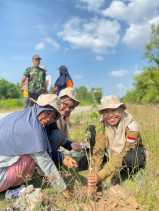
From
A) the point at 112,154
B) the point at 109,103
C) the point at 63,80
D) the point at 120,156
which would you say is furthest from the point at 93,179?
the point at 63,80

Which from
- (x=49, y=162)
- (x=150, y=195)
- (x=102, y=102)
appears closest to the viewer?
(x=150, y=195)

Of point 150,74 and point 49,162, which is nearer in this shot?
point 49,162

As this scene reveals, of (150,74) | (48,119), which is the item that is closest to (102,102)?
(48,119)

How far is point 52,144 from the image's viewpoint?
4020 millimetres

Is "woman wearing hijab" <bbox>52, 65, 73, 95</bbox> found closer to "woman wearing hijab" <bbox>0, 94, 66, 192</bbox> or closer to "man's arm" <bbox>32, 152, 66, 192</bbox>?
"woman wearing hijab" <bbox>0, 94, 66, 192</bbox>

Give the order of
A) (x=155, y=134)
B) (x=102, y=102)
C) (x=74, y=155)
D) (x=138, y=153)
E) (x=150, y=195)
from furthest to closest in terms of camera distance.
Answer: (x=155, y=134) → (x=74, y=155) → (x=138, y=153) → (x=102, y=102) → (x=150, y=195)

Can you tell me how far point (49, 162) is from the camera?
3.34 m

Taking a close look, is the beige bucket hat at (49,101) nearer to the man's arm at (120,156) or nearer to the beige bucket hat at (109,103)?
the beige bucket hat at (109,103)

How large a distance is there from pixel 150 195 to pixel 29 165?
118 centimetres

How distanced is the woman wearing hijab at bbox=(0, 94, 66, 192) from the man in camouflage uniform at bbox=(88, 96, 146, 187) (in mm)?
448

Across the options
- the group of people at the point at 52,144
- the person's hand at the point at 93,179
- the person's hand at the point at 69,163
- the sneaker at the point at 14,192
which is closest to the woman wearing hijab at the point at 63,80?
the group of people at the point at 52,144

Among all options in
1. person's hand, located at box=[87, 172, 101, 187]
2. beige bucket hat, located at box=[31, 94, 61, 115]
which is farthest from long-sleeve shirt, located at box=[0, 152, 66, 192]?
beige bucket hat, located at box=[31, 94, 61, 115]

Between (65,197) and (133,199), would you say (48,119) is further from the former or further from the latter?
(133,199)

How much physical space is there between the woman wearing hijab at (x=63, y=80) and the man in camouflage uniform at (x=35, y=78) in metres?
0.55
